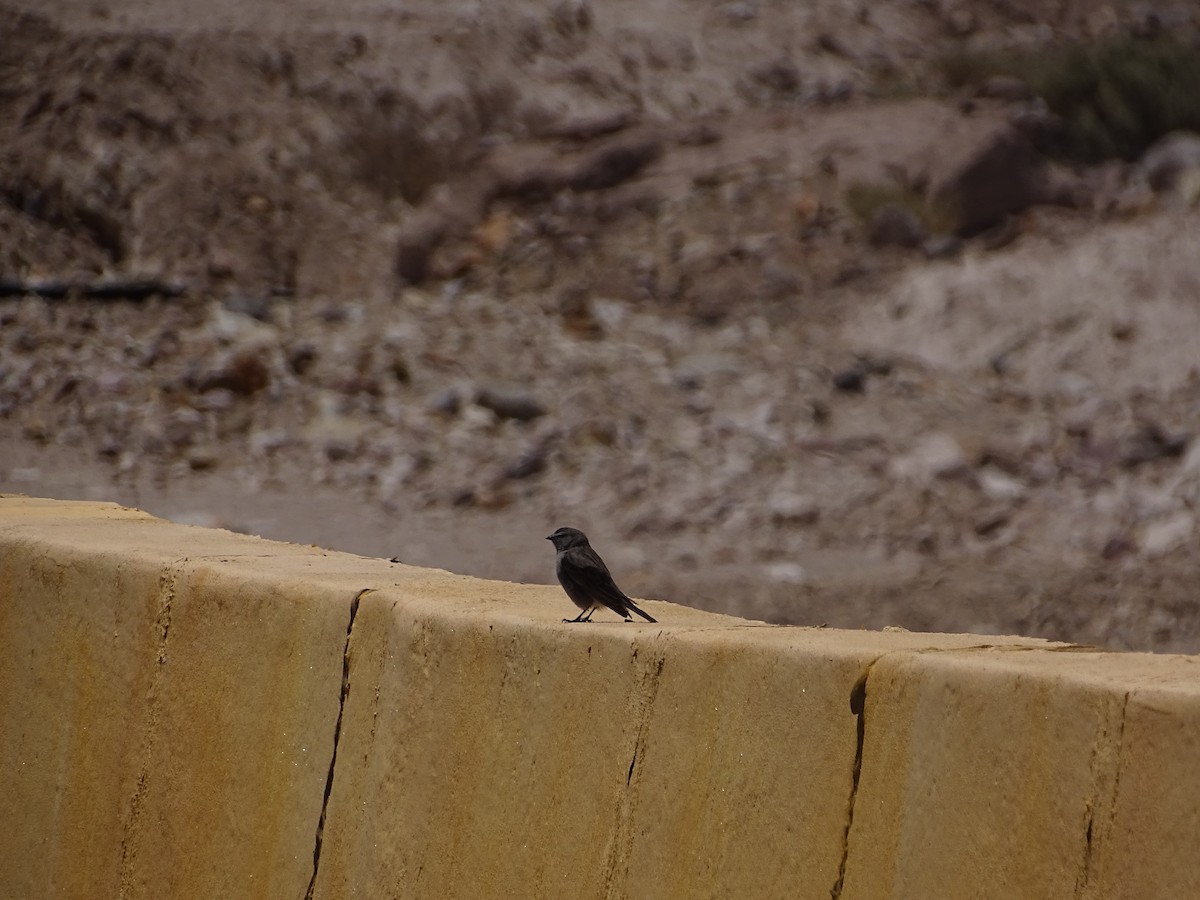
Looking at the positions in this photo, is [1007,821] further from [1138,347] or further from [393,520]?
[1138,347]

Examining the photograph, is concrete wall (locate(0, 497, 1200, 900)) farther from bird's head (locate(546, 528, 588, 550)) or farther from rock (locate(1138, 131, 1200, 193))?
rock (locate(1138, 131, 1200, 193))

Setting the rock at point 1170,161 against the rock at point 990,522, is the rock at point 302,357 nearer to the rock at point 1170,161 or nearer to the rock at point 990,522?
the rock at point 990,522

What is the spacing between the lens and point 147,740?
3.35m

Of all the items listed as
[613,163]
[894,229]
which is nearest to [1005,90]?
[894,229]

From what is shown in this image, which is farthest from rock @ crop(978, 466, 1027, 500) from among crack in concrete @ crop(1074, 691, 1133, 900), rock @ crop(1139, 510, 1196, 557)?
crack in concrete @ crop(1074, 691, 1133, 900)

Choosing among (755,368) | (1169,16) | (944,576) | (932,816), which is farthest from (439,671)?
(1169,16)

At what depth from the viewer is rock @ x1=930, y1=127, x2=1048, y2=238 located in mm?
14891

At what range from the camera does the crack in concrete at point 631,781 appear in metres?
2.49

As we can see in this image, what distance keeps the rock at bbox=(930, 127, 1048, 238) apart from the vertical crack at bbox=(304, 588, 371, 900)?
12.7 m

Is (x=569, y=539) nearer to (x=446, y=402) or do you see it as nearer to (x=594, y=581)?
(x=594, y=581)

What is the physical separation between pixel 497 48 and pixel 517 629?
54.1 feet

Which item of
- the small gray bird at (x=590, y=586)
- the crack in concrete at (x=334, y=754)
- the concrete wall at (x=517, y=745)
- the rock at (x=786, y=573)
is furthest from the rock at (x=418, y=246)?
the crack in concrete at (x=334, y=754)

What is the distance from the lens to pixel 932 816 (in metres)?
2.10

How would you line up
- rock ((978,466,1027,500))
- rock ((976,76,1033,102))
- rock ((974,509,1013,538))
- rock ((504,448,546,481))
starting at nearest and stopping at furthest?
rock ((974,509,1013,538)), rock ((978,466,1027,500)), rock ((504,448,546,481)), rock ((976,76,1033,102))
